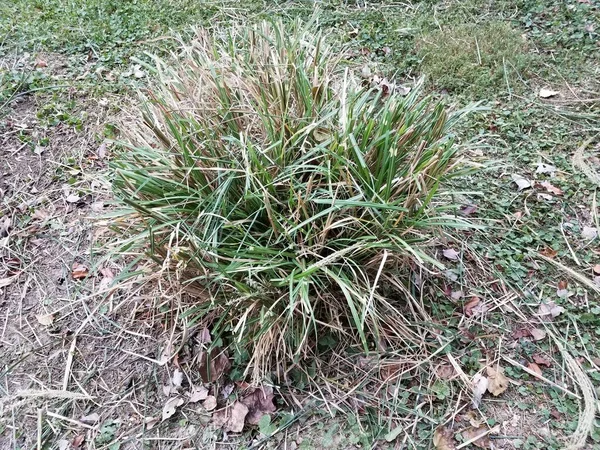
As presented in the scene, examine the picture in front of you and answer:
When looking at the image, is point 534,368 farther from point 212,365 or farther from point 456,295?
point 212,365

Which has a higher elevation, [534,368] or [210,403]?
[534,368]

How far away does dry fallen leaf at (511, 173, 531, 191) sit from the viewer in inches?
101

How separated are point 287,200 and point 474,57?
81.2 inches

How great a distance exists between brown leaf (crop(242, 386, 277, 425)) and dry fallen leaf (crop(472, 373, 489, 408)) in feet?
2.54

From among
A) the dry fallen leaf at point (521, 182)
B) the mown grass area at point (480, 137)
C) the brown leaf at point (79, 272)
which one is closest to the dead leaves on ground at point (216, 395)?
the mown grass area at point (480, 137)

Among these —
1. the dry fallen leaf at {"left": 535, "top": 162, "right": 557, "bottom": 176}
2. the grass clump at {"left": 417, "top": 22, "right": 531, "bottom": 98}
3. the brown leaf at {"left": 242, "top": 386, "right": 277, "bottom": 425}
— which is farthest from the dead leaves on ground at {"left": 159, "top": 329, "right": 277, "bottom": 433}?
the grass clump at {"left": 417, "top": 22, "right": 531, "bottom": 98}

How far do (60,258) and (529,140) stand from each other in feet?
8.72

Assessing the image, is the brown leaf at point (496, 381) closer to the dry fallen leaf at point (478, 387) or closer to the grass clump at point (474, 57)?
the dry fallen leaf at point (478, 387)

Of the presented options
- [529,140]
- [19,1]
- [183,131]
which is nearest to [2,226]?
[183,131]

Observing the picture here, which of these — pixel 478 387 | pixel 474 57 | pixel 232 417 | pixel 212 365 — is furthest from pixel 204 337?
pixel 474 57

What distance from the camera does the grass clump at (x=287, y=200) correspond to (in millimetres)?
1786

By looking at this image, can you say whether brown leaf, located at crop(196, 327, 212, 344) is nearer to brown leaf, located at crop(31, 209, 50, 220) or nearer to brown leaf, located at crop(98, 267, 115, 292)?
brown leaf, located at crop(98, 267, 115, 292)

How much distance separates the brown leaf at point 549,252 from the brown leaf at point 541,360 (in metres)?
0.54

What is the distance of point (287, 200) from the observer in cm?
189
